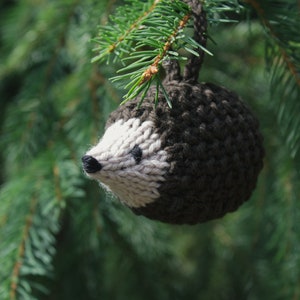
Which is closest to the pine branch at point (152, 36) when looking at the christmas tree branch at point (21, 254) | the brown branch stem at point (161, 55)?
the brown branch stem at point (161, 55)

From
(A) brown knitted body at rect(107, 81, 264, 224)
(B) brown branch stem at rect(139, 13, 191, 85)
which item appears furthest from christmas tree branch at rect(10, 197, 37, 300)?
(B) brown branch stem at rect(139, 13, 191, 85)

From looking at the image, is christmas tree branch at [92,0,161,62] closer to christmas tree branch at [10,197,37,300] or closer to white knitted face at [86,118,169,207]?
white knitted face at [86,118,169,207]

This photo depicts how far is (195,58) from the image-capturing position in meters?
0.57

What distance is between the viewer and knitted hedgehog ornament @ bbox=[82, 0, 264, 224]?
0.51 meters

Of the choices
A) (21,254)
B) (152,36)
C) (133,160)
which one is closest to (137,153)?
(133,160)

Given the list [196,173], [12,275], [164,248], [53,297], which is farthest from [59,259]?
[196,173]

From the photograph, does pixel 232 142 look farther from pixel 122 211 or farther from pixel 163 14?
pixel 122 211

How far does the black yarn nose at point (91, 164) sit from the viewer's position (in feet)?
1.61

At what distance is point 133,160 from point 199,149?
69 mm

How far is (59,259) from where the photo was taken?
1.11m

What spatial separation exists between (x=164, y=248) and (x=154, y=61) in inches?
25.3

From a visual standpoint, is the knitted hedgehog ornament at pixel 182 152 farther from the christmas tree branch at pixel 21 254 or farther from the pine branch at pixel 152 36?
the christmas tree branch at pixel 21 254

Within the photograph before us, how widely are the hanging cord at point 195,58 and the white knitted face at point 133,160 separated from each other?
83 millimetres

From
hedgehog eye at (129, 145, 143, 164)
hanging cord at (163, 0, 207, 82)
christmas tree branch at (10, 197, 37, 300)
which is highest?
hanging cord at (163, 0, 207, 82)
